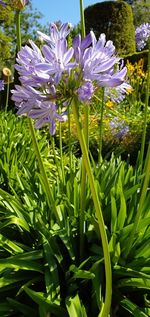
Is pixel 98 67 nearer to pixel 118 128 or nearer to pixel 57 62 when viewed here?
pixel 57 62

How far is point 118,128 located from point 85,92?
618 centimetres

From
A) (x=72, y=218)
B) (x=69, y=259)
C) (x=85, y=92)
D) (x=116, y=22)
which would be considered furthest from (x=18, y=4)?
(x=116, y=22)

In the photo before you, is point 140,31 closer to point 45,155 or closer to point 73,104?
point 45,155

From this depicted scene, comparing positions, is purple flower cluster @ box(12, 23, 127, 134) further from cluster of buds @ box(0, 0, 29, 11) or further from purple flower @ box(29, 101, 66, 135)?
cluster of buds @ box(0, 0, 29, 11)

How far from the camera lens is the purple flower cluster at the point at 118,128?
277 inches

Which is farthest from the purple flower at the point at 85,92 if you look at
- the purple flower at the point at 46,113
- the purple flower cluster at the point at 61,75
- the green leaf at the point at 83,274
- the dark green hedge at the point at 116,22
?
the dark green hedge at the point at 116,22

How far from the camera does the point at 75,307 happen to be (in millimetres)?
1974

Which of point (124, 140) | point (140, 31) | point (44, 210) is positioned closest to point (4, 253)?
point (44, 210)

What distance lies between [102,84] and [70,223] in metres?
1.14

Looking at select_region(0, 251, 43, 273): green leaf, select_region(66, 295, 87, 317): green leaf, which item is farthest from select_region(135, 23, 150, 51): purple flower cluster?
select_region(66, 295, 87, 317): green leaf

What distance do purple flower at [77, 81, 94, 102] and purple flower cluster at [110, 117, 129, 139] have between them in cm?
567

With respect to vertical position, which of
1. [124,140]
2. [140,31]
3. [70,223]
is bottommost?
[124,140]

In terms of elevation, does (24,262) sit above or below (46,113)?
below

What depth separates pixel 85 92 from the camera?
4.41ft
